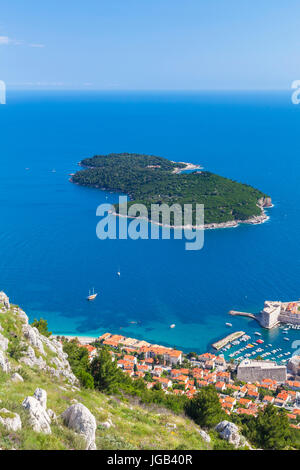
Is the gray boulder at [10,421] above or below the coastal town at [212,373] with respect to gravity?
below

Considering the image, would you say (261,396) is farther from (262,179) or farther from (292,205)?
(262,179)

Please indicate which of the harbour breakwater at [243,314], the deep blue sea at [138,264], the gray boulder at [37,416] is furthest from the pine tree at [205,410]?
the harbour breakwater at [243,314]

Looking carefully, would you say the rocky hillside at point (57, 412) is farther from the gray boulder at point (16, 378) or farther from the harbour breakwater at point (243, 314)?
the harbour breakwater at point (243, 314)

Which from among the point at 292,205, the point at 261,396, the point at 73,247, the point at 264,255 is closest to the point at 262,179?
the point at 292,205

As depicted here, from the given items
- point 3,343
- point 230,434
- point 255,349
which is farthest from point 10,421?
point 255,349

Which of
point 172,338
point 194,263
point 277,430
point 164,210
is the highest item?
point 164,210

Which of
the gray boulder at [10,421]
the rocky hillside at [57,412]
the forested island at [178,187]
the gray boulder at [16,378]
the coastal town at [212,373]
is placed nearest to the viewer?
the gray boulder at [10,421]

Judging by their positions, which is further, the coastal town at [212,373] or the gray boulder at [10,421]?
the coastal town at [212,373]
